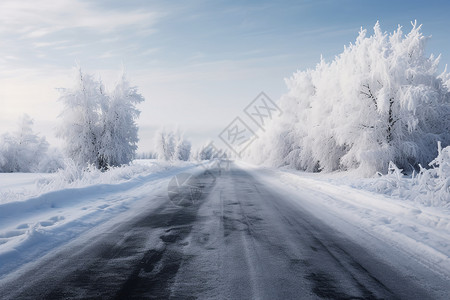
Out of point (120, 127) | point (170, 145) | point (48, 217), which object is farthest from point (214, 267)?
point (170, 145)

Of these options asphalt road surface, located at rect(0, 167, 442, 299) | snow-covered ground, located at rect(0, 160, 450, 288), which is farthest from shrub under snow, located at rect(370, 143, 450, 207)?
asphalt road surface, located at rect(0, 167, 442, 299)

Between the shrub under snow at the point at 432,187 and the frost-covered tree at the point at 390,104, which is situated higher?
the frost-covered tree at the point at 390,104

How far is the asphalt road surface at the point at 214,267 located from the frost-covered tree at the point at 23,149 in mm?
44495

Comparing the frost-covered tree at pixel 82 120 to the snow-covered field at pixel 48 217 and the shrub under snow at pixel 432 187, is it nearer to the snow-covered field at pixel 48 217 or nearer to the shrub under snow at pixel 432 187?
the snow-covered field at pixel 48 217

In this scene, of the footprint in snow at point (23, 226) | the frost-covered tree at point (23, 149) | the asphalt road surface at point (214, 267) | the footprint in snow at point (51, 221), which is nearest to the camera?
the asphalt road surface at point (214, 267)

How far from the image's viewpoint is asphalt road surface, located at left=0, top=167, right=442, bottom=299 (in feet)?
10.5

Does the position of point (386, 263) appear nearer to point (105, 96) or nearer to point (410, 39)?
point (410, 39)

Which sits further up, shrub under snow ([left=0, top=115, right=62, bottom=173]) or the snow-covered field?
shrub under snow ([left=0, top=115, right=62, bottom=173])

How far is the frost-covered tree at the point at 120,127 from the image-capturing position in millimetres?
25109

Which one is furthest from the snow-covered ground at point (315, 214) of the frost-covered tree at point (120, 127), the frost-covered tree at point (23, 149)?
the frost-covered tree at point (23, 149)

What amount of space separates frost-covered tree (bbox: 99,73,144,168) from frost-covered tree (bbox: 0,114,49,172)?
77.2 feet

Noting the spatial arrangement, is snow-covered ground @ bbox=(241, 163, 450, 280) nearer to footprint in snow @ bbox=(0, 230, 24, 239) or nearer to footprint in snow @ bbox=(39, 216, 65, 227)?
footprint in snow @ bbox=(39, 216, 65, 227)

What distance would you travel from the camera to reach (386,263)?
13.5 ft

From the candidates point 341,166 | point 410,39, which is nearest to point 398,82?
point 410,39
